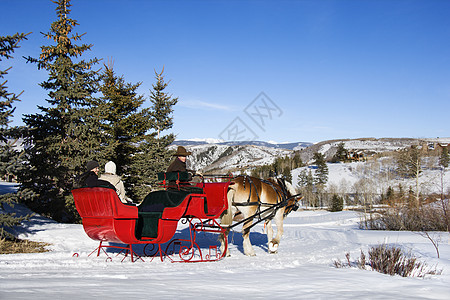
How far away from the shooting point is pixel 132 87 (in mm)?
25781

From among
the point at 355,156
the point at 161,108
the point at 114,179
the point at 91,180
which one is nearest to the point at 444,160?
the point at 355,156

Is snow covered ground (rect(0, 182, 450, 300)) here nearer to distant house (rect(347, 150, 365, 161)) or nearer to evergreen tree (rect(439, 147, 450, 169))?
evergreen tree (rect(439, 147, 450, 169))

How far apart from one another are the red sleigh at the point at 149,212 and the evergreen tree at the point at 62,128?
7035 mm

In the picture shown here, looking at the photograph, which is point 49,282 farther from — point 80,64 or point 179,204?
point 80,64

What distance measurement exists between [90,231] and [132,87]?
20526 millimetres

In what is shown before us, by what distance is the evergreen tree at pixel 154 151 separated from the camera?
2424 cm

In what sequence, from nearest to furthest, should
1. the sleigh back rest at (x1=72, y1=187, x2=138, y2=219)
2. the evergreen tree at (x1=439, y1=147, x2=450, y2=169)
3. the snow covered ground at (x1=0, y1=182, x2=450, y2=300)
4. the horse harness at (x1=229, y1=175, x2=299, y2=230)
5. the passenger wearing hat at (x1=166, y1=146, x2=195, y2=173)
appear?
the snow covered ground at (x1=0, y1=182, x2=450, y2=300)
the sleigh back rest at (x1=72, y1=187, x2=138, y2=219)
the passenger wearing hat at (x1=166, y1=146, x2=195, y2=173)
the horse harness at (x1=229, y1=175, x2=299, y2=230)
the evergreen tree at (x1=439, y1=147, x2=450, y2=169)

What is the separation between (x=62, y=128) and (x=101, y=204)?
9327 millimetres

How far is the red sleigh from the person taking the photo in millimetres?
6520

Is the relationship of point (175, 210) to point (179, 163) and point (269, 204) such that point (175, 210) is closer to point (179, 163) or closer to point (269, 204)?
point (179, 163)

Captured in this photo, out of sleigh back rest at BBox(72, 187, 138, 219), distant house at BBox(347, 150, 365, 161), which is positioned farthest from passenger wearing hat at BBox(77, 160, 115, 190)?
distant house at BBox(347, 150, 365, 161)

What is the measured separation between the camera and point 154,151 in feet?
83.6

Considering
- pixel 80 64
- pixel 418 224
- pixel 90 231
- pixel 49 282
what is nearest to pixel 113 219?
pixel 90 231

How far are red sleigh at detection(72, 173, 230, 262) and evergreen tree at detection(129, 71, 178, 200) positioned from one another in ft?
46.1
